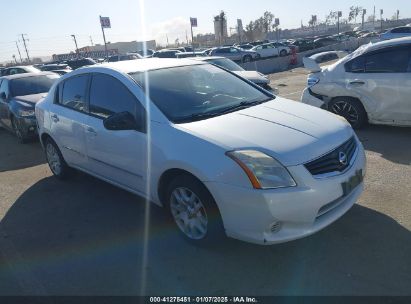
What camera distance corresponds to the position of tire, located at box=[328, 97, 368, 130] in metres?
6.80

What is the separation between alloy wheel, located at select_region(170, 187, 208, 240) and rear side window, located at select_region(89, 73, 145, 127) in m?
0.85

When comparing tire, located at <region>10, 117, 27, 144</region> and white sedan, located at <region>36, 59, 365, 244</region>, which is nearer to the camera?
white sedan, located at <region>36, 59, 365, 244</region>

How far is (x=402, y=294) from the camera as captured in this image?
9.07 ft

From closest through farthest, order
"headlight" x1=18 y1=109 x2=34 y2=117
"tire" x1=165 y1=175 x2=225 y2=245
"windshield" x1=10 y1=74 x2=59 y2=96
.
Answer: "tire" x1=165 y1=175 x2=225 y2=245 → "headlight" x1=18 y1=109 x2=34 y2=117 → "windshield" x1=10 y1=74 x2=59 y2=96

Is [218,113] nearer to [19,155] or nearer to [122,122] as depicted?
[122,122]

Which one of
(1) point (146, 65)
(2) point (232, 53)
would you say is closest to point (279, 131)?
(1) point (146, 65)

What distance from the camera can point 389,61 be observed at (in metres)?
6.44

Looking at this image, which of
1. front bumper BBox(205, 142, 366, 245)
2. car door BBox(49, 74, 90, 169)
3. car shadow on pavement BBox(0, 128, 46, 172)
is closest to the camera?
front bumper BBox(205, 142, 366, 245)

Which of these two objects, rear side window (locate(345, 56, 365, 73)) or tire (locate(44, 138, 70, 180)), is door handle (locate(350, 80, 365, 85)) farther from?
tire (locate(44, 138, 70, 180))

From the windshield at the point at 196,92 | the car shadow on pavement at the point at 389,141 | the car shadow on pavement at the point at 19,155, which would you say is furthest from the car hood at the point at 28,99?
the car shadow on pavement at the point at 389,141

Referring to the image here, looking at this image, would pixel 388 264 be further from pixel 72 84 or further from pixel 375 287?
Result: pixel 72 84

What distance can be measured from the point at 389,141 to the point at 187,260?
167 inches

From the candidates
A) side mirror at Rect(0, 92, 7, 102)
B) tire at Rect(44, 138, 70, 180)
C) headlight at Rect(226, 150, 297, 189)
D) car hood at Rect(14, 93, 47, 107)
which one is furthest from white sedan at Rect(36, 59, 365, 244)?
side mirror at Rect(0, 92, 7, 102)

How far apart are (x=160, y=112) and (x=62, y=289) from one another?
1.72 metres
